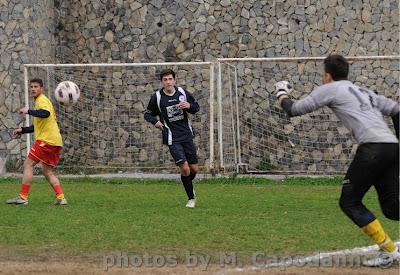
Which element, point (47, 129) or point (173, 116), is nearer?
point (173, 116)

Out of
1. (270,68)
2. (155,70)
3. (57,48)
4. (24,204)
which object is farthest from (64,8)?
(24,204)

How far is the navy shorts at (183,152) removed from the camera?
13.0 m

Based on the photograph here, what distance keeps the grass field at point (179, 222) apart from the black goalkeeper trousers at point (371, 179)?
3.19 ft

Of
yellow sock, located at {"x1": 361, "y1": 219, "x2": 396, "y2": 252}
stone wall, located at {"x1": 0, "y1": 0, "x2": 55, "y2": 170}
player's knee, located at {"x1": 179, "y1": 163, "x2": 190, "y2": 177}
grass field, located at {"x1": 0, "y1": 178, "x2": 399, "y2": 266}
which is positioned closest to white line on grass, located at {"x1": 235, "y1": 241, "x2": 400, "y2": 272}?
grass field, located at {"x1": 0, "y1": 178, "x2": 399, "y2": 266}

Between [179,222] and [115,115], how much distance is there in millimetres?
9807

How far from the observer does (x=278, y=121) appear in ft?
67.2

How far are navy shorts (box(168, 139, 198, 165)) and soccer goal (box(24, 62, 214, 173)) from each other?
684 cm

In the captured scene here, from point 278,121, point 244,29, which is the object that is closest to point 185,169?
point 278,121

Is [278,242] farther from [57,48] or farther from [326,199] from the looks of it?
[57,48]

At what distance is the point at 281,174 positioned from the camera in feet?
65.1

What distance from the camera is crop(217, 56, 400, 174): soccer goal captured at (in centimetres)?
1986

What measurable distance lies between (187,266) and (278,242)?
5.78ft

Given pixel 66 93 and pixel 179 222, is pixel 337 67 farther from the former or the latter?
pixel 66 93

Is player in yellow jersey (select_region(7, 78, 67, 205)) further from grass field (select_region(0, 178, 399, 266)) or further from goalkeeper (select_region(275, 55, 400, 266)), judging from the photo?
goalkeeper (select_region(275, 55, 400, 266))
